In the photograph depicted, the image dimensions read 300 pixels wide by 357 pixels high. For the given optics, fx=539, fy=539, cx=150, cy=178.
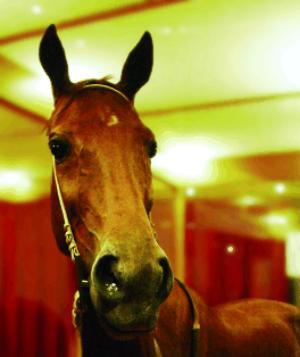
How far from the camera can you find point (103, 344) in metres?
1.24

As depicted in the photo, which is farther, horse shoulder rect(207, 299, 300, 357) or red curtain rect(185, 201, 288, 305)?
red curtain rect(185, 201, 288, 305)

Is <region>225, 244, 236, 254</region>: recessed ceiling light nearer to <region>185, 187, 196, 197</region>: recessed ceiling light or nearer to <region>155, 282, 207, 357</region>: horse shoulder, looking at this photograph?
<region>185, 187, 196, 197</region>: recessed ceiling light

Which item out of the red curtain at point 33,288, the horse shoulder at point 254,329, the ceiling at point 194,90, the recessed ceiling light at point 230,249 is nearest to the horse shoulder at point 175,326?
the horse shoulder at point 254,329

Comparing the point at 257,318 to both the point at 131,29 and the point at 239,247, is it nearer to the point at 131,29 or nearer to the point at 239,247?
the point at 239,247

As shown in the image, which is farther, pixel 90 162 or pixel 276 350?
pixel 276 350

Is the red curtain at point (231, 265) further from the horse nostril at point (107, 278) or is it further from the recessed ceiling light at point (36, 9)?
the recessed ceiling light at point (36, 9)

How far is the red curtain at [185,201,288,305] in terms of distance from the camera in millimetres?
2576

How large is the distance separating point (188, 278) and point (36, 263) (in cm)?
100

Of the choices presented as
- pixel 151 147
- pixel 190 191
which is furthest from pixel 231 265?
pixel 151 147

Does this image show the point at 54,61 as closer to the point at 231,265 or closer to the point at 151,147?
the point at 151,147

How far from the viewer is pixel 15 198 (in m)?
3.68

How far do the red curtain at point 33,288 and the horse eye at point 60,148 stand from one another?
92.1 inches

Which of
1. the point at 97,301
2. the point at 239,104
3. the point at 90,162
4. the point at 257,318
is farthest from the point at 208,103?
the point at 97,301

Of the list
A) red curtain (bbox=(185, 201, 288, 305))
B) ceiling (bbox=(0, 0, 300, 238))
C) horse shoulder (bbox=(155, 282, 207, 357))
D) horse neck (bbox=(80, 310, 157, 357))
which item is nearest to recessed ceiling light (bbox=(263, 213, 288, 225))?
ceiling (bbox=(0, 0, 300, 238))
